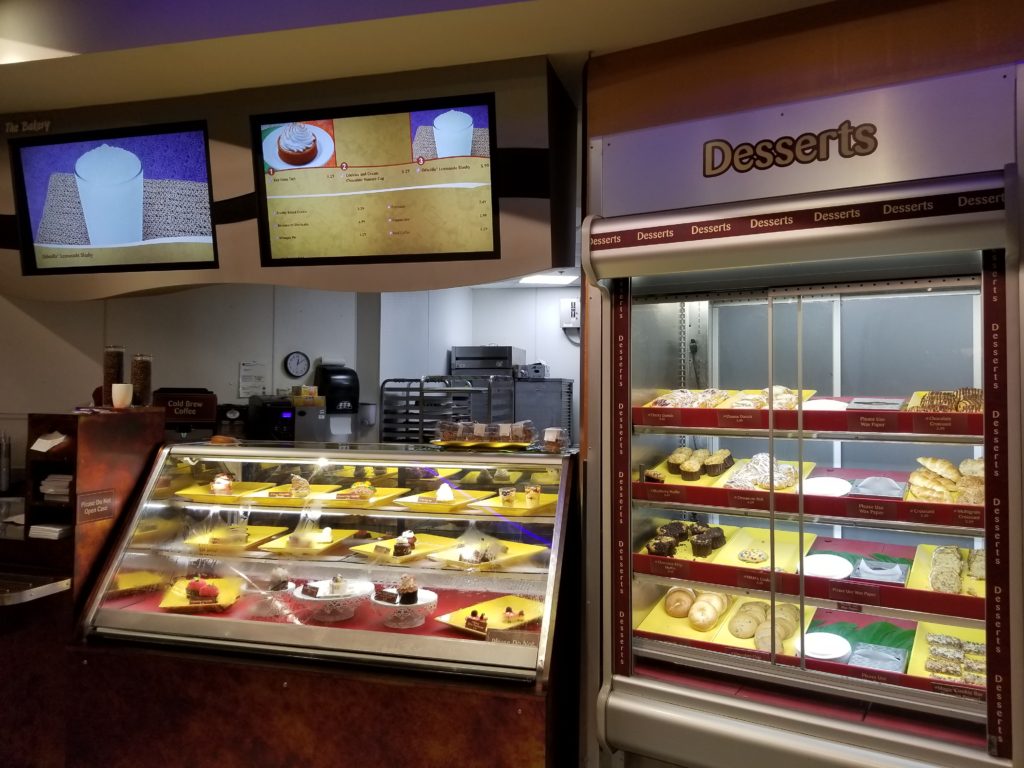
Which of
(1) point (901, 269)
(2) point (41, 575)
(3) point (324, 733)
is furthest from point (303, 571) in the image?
(1) point (901, 269)

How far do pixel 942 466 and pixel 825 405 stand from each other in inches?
19.2

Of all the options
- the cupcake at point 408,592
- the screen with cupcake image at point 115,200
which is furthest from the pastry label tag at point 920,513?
the screen with cupcake image at point 115,200

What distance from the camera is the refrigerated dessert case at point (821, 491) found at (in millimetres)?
2254

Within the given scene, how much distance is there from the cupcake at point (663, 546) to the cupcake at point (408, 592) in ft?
3.46

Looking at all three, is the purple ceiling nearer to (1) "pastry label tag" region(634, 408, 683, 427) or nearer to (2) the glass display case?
(1) "pastry label tag" region(634, 408, 683, 427)

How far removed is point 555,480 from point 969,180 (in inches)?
74.5

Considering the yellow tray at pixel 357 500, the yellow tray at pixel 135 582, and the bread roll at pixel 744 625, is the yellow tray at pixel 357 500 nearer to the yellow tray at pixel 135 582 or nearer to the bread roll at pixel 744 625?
the yellow tray at pixel 135 582

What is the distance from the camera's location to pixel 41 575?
3182 millimetres

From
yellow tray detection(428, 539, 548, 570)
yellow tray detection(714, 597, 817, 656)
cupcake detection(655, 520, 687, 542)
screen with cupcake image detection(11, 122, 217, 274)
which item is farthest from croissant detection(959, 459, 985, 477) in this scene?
screen with cupcake image detection(11, 122, 217, 274)

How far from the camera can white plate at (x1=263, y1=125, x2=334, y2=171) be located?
351 centimetres

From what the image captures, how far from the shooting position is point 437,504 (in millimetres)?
3119

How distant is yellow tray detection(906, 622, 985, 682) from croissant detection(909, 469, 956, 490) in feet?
1.72

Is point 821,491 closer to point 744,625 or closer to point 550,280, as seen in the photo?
point 744,625

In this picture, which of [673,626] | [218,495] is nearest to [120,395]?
[218,495]
